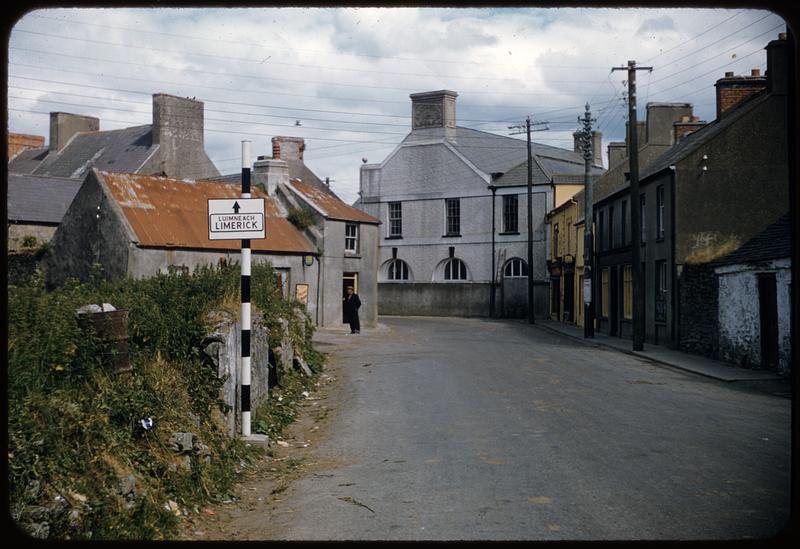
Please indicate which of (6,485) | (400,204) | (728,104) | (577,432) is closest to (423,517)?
(6,485)

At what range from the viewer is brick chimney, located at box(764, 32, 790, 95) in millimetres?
24094

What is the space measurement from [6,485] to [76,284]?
256 inches

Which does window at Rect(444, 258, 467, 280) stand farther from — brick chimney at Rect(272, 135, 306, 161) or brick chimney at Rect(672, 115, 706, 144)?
brick chimney at Rect(672, 115, 706, 144)

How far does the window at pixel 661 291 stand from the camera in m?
27.9

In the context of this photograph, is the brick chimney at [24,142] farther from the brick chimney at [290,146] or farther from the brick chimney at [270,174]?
the brick chimney at [270,174]

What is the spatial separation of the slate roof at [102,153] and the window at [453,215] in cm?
1899

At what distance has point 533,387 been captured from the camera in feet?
48.7

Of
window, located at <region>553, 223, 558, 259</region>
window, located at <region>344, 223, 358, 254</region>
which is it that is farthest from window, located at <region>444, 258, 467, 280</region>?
window, located at <region>344, 223, 358, 254</region>

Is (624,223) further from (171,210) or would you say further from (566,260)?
(171,210)

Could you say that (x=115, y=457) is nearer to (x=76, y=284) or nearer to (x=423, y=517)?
(x=423, y=517)

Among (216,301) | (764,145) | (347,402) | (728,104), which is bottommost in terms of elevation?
(347,402)

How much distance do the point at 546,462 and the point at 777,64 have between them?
67.7 ft

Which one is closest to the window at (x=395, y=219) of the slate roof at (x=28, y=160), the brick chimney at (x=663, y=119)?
the brick chimney at (x=663, y=119)

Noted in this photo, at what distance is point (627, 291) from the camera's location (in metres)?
32.8
